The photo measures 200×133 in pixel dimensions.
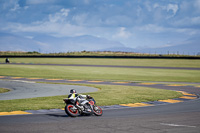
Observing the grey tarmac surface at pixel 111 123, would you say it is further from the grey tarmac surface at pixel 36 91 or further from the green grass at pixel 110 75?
the green grass at pixel 110 75

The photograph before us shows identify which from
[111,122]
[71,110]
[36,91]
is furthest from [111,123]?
[36,91]

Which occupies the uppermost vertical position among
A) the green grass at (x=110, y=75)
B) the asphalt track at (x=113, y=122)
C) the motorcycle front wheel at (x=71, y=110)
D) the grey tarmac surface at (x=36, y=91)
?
the motorcycle front wheel at (x=71, y=110)

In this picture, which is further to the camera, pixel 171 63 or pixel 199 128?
pixel 171 63

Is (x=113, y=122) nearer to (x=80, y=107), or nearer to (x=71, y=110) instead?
(x=80, y=107)

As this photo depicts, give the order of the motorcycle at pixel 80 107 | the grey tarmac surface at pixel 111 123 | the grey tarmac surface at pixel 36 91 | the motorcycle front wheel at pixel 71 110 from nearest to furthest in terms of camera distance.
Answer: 1. the grey tarmac surface at pixel 111 123
2. the motorcycle front wheel at pixel 71 110
3. the motorcycle at pixel 80 107
4. the grey tarmac surface at pixel 36 91

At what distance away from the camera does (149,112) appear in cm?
1733

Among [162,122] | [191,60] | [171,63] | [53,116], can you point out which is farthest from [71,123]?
[191,60]

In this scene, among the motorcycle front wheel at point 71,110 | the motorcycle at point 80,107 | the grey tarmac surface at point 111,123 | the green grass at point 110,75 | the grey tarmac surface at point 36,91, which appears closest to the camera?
the grey tarmac surface at point 111,123

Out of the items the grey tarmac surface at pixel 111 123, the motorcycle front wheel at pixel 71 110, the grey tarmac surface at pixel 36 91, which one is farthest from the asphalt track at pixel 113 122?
the grey tarmac surface at pixel 36 91

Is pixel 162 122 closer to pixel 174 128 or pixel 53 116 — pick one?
pixel 174 128

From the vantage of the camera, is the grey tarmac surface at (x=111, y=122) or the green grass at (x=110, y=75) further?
the green grass at (x=110, y=75)

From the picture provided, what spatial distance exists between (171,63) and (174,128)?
73.0 m

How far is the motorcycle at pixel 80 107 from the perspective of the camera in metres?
15.4

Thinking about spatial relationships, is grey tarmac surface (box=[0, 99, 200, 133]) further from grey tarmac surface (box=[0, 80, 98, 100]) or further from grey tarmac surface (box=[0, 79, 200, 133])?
grey tarmac surface (box=[0, 80, 98, 100])
